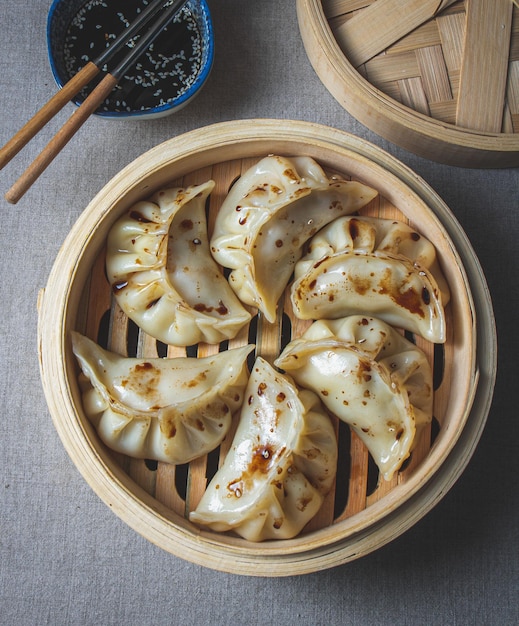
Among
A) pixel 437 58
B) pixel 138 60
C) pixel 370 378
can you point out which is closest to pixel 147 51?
pixel 138 60

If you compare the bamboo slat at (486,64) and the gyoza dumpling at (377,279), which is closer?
the gyoza dumpling at (377,279)

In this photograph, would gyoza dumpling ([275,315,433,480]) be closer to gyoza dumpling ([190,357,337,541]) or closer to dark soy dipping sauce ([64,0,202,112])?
gyoza dumpling ([190,357,337,541])

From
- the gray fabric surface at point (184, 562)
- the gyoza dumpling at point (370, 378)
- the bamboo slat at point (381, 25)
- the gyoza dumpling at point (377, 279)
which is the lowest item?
the gray fabric surface at point (184, 562)

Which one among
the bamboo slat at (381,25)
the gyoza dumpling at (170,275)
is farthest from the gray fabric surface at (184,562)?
the bamboo slat at (381,25)

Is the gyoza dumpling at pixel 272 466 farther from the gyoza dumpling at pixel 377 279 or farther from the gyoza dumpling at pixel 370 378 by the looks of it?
the gyoza dumpling at pixel 377 279

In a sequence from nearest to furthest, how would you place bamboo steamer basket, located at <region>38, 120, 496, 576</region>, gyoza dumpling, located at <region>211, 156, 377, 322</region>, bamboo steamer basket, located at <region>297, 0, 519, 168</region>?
1. bamboo steamer basket, located at <region>38, 120, 496, 576</region>
2. gyoza dumpling, located at <region>211, 156, 377, 322</region>
3. bamboo steamer basket, located at <region>297, 0, 519, 168</region>

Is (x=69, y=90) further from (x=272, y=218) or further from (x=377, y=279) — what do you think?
(x=377, y=279)

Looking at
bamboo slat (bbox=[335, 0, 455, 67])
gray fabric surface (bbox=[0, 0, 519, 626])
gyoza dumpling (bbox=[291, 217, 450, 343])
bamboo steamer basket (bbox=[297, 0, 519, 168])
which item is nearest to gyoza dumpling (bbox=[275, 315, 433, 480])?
gyoza dumpling (bbox=[291, 217, 450, 343])
